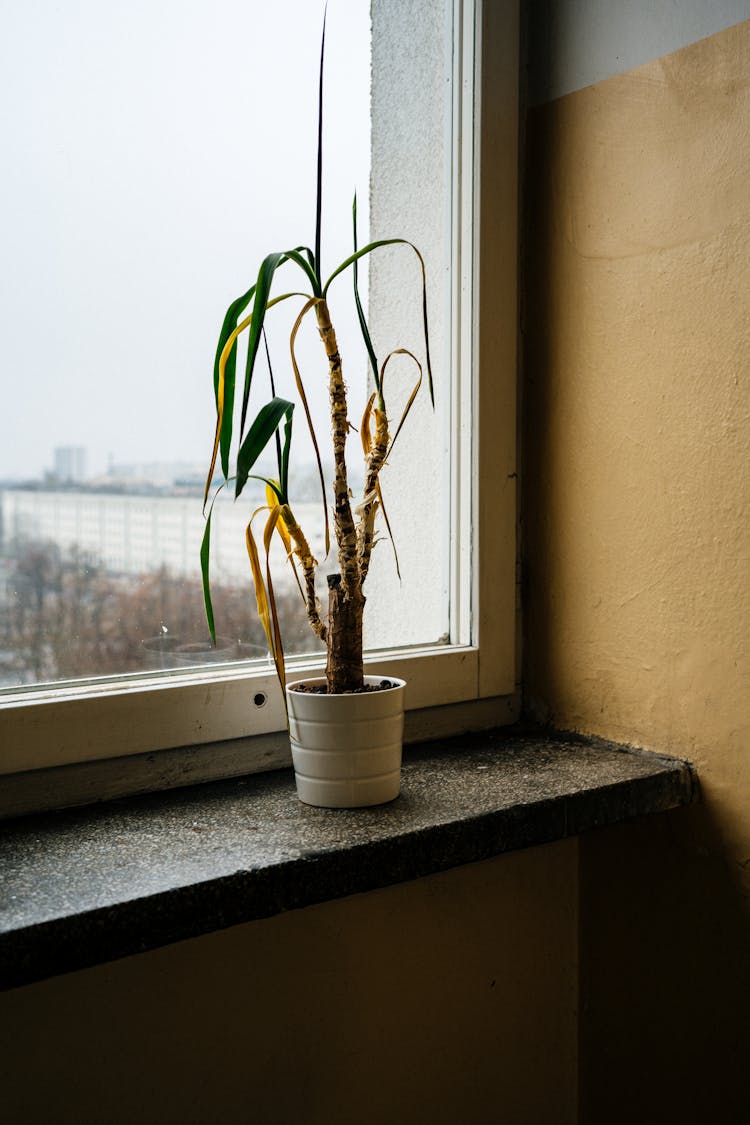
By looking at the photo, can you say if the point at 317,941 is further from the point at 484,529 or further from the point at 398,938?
the point at 484,529

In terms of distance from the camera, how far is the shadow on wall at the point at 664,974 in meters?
1.03

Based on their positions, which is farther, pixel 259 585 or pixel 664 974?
pixel 664 974

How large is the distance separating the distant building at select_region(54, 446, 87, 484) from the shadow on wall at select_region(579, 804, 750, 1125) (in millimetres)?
739

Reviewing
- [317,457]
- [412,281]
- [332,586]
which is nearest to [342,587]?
[332,586]

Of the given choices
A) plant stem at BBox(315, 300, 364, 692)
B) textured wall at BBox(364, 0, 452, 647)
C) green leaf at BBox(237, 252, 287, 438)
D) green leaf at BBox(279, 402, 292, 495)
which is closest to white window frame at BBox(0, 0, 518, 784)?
textured wall at BBox(364, 0, 452, 647)

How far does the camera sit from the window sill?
27.5 inches

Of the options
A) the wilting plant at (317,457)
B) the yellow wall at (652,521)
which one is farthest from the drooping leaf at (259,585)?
the yellow wall at (652,521)

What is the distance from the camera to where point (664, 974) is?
1100mm

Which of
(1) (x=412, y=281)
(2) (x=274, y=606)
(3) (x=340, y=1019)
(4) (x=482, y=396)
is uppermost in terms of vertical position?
(1) (x=412, y=281)

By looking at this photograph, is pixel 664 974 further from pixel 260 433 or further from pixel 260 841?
pixel 260 433

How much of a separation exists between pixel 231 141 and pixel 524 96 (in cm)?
40

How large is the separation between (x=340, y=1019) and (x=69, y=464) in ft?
2.13

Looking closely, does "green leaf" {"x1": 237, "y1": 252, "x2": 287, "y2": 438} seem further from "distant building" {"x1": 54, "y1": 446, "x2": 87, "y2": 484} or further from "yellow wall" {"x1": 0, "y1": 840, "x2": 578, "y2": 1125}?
"yellow wall" {"x1": 0, "y1": 840, "x2": 578, "y2": 1125}

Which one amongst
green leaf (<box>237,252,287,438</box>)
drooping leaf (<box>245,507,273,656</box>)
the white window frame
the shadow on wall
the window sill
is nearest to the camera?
the window sill
